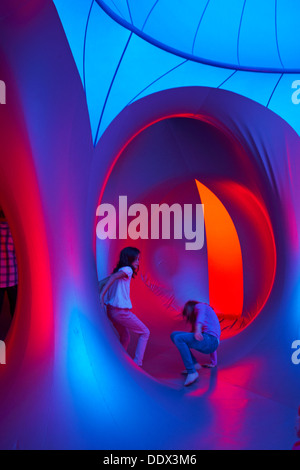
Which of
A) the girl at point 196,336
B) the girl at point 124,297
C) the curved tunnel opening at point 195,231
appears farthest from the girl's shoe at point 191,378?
the curved tunnel opening at point 195,231

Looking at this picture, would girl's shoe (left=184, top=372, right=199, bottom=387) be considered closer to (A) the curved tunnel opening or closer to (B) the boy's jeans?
(B) the boy's jeans

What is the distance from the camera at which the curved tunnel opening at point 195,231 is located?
5.80 meters

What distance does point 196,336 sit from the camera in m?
3.89

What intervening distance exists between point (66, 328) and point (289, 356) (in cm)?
259

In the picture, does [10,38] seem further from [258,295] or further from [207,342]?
[258,295]

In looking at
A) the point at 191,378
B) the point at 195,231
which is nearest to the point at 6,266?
the point at 191,378

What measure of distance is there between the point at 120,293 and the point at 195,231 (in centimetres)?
327

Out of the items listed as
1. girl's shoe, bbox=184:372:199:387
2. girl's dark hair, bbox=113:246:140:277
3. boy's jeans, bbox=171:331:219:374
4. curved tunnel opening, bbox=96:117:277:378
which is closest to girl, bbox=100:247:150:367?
girl's dark hair, bbox=113:246:140:277

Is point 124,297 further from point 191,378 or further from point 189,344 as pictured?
point 191,378

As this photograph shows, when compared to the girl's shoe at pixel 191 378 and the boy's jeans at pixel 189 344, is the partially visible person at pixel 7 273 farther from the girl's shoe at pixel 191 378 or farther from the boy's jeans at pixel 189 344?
the girl's shoe at pixel 191 378

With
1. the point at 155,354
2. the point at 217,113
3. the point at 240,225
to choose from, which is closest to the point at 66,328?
the point at 155,354

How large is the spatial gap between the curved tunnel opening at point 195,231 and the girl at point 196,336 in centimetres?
121

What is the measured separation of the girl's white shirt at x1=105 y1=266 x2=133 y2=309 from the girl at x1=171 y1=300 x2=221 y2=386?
62 centimetres

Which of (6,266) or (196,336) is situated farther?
(6,266)
